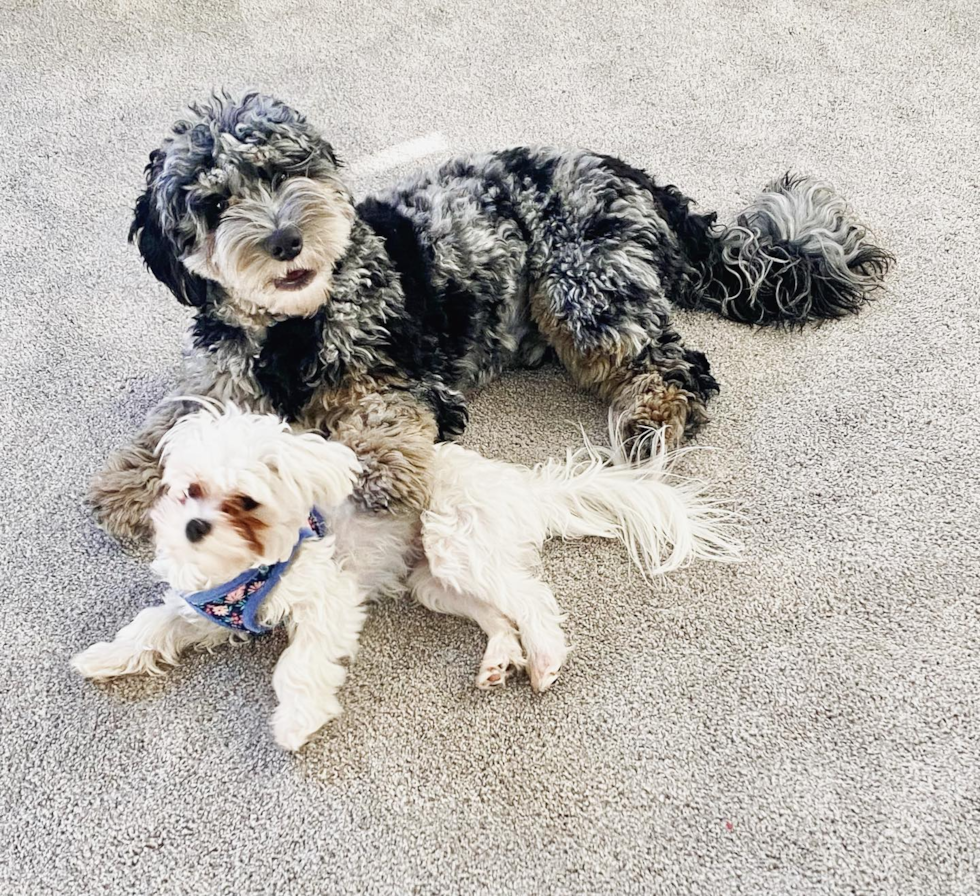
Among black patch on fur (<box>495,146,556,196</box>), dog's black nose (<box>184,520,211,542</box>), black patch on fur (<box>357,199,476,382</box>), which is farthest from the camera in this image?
black patch on fur (<box>495,146,556,196</box>)

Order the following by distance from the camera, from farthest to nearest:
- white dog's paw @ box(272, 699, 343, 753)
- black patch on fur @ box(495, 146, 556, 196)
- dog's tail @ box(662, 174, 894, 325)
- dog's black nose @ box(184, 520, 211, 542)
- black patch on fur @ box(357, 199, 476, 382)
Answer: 1. dog's tail @ box(662, 174, 894, 325)
2. black patch on fur @ box(495, 146, 556, 196)
3. black patch on fur @ box(357, 199, 476, 382)
4. white dog's paw @ box(272, 699, 343, 753)
5. dog's black nose @ box(184, 520, 211, 542)

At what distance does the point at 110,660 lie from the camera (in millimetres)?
1305

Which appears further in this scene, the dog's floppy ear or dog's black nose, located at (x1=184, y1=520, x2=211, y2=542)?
the dog's floppy ear

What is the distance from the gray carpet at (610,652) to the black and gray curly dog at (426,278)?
0.10 meters

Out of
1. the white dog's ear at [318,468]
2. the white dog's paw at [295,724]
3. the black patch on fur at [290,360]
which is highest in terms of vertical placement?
the white dog's ear at [318,468]

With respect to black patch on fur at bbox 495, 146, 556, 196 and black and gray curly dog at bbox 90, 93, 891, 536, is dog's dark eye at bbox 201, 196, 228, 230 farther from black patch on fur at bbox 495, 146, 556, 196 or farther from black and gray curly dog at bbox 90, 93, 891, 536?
black patch on fur at bbox 495, 146, 556, 196

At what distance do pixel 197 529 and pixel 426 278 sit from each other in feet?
2.29

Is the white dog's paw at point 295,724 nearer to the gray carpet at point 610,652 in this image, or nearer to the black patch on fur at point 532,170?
the gray carpet at point 610,652

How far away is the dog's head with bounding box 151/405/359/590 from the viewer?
1.08 metres

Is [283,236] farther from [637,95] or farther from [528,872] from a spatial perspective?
[637,95]

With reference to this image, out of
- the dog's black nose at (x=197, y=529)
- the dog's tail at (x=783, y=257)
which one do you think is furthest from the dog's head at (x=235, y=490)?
the dog's tail at (x=783, y=257)

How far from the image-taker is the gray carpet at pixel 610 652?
3.79 feet

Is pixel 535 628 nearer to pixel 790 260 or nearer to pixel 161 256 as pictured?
pixel 161 256

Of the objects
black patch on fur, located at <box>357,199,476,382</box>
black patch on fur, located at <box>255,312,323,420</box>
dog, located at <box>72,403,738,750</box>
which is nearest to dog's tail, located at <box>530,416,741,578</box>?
dog, located at <box>72,403,738,750</box>
